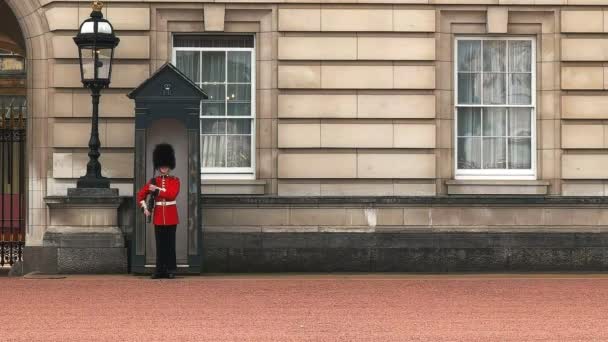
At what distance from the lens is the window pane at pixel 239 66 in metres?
19.9

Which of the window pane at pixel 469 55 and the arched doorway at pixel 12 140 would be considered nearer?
the window pane at pixel 469 55

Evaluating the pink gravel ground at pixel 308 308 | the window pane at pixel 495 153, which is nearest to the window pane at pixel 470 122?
the window pane at pixel 495 153

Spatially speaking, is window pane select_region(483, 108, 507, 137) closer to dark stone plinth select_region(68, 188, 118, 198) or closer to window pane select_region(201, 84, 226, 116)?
window pane select_region(201, 84, 226, 116)

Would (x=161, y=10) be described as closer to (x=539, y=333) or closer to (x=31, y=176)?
(x=31, y=176)

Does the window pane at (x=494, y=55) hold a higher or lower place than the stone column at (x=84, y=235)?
higher

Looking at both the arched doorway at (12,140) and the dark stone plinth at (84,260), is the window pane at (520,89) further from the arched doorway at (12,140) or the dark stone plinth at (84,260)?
the arched doorway at (12,140)

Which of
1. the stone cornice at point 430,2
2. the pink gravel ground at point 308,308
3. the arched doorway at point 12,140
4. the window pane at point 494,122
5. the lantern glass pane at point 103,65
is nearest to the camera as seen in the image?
the pink gravel ground at point 308,308

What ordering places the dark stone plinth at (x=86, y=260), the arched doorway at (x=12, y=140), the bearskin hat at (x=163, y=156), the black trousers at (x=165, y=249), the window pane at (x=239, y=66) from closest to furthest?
1. the black trousers at (x=165, y=249)
2. the bearskin hat at (x=163, y=156)
3. the dark stone plinth at (x=86, y=260)
4. the window pane at (x=239, y=66)
5. the arched doorway at (x=12, y=140)

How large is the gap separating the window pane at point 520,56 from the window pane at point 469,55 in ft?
1.53

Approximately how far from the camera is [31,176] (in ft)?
63.9

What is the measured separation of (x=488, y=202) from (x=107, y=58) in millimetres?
5529

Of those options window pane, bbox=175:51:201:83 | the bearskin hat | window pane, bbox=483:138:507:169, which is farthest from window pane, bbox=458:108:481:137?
the bearskin hat

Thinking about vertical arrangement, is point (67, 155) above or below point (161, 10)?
below

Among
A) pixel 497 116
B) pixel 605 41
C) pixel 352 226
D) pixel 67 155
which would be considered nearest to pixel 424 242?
pixel 352 226
